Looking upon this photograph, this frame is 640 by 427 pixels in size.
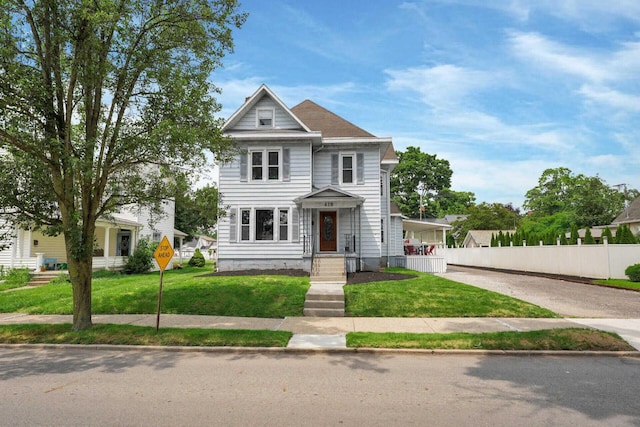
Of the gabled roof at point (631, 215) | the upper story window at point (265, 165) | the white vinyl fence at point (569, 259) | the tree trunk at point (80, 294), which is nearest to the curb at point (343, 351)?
the tree trunk at point (80, 294)

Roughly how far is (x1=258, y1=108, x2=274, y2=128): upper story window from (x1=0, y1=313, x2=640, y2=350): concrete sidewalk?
10.9 metres

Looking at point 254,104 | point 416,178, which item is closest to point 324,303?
point 254,104

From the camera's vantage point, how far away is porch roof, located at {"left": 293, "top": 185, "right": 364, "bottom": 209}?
17578 millimetres

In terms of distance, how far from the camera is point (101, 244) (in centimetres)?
2698

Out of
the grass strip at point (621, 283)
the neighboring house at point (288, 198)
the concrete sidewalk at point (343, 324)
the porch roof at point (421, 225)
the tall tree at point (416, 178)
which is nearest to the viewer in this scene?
the concrete sidewalk at point (343, 324)

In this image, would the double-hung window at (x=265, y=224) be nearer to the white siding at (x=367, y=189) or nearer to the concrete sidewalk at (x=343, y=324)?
the white siding at (x=367, y=189)

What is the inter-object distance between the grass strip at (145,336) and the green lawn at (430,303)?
3.50 m

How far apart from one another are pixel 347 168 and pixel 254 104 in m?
5.52

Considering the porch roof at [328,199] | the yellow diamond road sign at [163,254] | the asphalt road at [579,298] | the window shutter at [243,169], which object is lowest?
the asphalt road at [579,298]

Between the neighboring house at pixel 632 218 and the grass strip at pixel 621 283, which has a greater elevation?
the neighboring house at pixel 632 218

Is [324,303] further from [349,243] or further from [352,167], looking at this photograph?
[352,167]

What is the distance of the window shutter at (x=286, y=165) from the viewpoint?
61.1 ft

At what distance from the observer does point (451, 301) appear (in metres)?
11.7

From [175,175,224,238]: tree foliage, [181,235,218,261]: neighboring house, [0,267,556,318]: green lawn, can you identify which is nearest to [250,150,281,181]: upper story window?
[0,267,556,318]: green lawn
